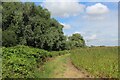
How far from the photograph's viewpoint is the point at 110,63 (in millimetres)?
16922

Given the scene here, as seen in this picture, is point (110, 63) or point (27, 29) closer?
point (110, 63)

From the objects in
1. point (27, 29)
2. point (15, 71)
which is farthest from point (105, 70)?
point (27, 29)

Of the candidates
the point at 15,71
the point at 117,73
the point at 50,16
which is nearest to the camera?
the point at 15,71

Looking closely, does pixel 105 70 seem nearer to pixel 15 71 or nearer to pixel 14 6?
pixel 15 71

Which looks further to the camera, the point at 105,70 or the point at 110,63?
the point at 110,63

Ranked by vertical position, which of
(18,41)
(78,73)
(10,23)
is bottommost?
(78,73)

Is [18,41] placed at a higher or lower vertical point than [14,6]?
lower

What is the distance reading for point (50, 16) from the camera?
125 feet

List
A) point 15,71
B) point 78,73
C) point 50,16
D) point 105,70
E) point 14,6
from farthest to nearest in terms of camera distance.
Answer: point 50,16 < point 14,6 < point 78,73 < point 105,70 < point 15,71

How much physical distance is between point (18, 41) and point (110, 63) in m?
18.5

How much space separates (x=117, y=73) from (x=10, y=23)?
21656mm

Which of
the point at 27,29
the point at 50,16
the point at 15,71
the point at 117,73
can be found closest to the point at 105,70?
the point at 117,73

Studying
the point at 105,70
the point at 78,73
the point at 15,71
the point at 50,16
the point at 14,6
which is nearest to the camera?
the point at 15,71

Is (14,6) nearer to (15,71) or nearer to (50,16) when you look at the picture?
(50,16)
